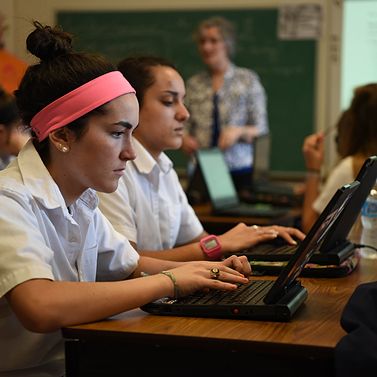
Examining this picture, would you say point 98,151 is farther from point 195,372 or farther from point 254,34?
point 254,34

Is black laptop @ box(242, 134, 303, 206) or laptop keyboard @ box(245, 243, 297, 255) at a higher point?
laptop keyboard @ box(245, 243, 297, 255)

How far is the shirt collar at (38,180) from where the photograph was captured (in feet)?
5.36

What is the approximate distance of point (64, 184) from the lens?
1720 millimetres

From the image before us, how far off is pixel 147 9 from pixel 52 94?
4580mm

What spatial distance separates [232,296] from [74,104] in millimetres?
521

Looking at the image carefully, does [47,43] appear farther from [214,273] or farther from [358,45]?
[358,45]

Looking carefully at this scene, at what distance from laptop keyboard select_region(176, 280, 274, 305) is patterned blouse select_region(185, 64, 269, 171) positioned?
366 centimetres

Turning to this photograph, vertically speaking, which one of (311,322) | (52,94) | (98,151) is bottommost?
(311,322)

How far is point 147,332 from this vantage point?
1.42 m

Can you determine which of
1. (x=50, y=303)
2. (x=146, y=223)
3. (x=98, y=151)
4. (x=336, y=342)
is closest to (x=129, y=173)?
(x=146, y=223)

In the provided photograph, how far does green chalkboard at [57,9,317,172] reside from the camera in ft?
19.1

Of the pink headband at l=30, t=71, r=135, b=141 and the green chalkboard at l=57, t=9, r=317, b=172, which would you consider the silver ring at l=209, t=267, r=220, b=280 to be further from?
the green chalkboard at l=57, t=9, r=317, b=172

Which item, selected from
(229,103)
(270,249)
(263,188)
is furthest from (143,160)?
(229,103)

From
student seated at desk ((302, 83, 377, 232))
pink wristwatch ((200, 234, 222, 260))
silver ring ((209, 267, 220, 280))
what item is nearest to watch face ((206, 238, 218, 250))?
pink wristwatch ((200, 234, 222, 260))
